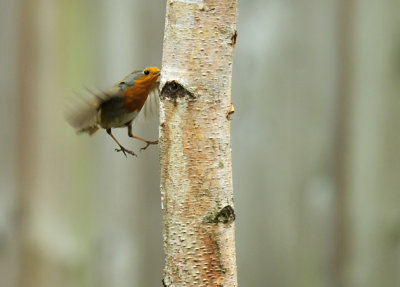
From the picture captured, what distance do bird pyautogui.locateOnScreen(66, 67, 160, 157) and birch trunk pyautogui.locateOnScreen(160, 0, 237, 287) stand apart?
2.47 feet

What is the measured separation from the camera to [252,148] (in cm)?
247

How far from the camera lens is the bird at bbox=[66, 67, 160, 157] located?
1979 mm

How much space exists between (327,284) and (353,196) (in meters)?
0.36

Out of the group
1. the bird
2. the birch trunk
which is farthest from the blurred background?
the birch trunk

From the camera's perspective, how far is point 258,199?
249 centimetres

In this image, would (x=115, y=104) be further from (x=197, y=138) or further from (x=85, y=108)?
(x=197, y=138)

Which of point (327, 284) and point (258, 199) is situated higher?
point (258, 199)

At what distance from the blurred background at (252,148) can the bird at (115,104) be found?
1.19 ft

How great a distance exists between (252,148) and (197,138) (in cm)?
123

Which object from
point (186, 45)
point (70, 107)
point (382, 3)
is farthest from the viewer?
point (382, 3)

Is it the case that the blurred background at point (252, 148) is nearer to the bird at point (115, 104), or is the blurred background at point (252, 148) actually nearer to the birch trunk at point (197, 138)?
the bird at point (115, 104)

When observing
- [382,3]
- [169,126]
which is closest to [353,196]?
[382,3]

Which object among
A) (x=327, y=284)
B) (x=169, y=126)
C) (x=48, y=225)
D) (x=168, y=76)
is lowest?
(x=327, y=284)

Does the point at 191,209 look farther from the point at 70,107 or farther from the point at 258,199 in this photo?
the point at 258,199
